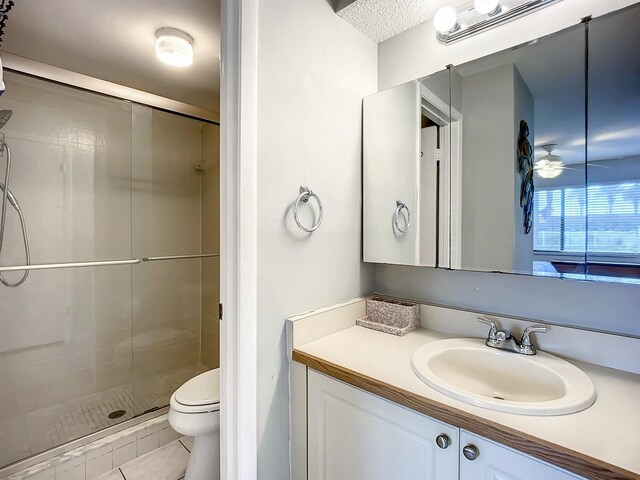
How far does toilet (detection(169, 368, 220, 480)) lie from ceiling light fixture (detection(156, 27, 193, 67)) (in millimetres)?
1702

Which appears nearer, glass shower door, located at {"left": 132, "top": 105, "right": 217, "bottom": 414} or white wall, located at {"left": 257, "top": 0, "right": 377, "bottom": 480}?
white wall, located at {"left": 257, "top": 0, "right": 377, "bottom": 480}

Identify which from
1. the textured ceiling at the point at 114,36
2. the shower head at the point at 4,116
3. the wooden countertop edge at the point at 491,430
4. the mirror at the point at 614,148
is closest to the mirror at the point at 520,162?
the mirror at the point at 614,148

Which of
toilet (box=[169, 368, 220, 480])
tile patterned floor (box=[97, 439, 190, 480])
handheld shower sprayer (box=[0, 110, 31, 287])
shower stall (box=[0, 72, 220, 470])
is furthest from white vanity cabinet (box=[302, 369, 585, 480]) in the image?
handheld shower sprayer (box=[0, 110, 31, 287])

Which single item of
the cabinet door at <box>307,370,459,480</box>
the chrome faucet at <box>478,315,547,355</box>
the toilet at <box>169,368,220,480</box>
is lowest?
the toilet at <box>169,368,220,480</box>

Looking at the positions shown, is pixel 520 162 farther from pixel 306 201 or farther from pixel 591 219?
pixel 306 201

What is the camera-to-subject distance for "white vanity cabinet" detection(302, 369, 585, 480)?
0.70 metres

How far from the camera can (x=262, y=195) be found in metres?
1.07

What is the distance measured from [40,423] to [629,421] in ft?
8.58

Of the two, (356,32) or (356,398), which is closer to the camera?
(356,398)

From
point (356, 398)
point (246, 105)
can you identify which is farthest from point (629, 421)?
point (246, 105)

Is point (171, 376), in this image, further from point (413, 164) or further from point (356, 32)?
point (356, 32)

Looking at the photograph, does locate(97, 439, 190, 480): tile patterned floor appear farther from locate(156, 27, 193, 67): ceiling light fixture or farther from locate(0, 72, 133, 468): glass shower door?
locate(156, 27, 193, 67): ceiling light fixture

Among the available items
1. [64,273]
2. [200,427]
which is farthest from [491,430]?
[64,273]

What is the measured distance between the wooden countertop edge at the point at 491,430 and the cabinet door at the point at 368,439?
0.04 meters
